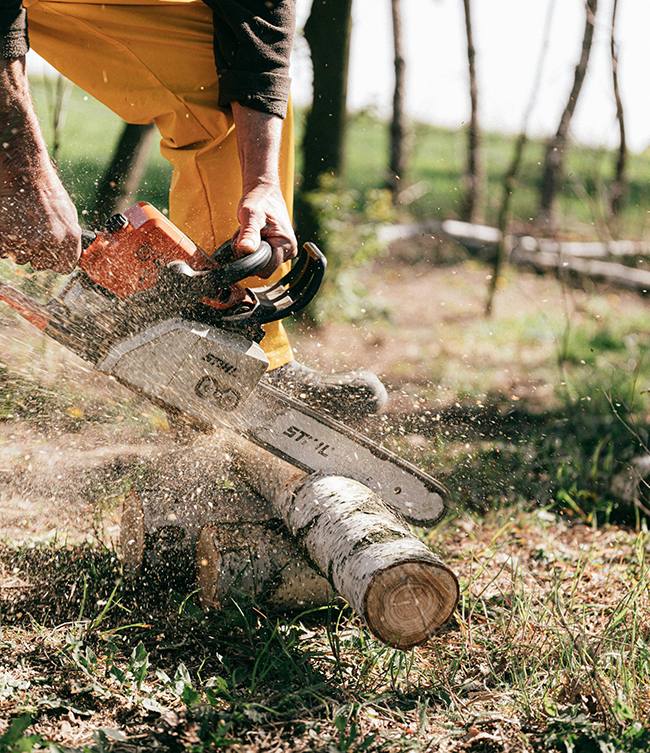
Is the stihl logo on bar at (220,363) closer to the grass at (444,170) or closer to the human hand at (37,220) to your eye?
the human hand at (37,220)

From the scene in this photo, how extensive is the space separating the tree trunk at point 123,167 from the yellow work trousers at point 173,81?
1584 mm

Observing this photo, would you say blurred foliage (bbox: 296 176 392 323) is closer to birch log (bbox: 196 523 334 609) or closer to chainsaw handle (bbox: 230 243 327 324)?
chainsaw handle (bbox: 230 243 327 324)

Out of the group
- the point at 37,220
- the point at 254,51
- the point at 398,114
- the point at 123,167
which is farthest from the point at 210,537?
the point at 398,114

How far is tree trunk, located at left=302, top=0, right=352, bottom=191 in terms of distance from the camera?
567cm

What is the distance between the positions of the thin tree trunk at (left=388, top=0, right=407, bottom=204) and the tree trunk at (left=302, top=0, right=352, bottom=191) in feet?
7.44

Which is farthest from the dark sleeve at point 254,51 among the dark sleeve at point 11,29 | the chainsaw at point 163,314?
the dark sleeve at point 11,29

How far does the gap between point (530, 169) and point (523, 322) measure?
666 centimetres

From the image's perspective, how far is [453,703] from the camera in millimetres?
2199

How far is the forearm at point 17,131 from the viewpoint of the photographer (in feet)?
8.02

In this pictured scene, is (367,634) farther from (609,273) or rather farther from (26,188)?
(609,273)

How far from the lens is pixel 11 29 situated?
2449mm

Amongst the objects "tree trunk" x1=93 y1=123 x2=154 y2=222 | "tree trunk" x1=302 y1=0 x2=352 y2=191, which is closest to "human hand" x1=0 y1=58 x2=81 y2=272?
"tree trunk" x1=93 y1=123 x2=154 y2=222

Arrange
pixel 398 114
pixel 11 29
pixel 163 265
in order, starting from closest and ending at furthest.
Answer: pixel 11 29, pixel 163 265, pixel 398 114

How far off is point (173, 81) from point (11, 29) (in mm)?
669
